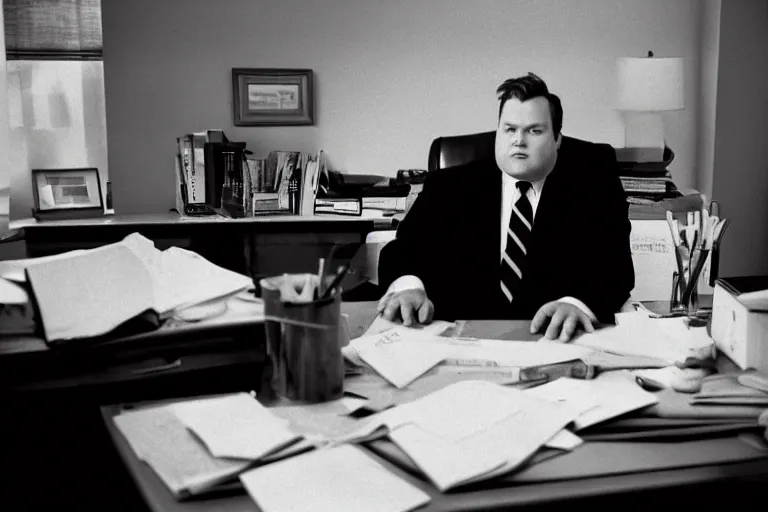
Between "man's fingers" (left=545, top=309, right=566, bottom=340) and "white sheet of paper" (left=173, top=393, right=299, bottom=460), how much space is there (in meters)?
0.66

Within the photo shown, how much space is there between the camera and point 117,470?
1.19 m

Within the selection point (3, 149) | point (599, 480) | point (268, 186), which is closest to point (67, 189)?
point (3, 149)

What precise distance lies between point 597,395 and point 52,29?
3155 millimetres

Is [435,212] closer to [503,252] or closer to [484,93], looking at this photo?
[503,252]

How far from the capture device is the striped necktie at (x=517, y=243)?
2.38 m

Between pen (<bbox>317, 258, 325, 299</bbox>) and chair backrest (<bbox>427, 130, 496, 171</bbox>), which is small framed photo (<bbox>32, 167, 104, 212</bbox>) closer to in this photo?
chair backrest (<bbox>427, 130, 496, 171</bbox>)

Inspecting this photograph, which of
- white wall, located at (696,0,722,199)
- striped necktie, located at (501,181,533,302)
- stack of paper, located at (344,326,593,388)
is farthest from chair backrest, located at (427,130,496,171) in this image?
white wall, located at (696,0,722,199)

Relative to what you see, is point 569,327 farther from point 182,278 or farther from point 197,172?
point 197,172

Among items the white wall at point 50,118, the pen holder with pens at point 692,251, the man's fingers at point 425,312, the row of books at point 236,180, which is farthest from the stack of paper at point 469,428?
the white wall at point 50,118

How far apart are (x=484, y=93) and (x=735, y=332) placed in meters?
3.15

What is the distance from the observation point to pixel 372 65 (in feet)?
14.0

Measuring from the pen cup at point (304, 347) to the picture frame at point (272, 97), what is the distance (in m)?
2.95

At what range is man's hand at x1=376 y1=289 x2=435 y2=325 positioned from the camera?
1.76m

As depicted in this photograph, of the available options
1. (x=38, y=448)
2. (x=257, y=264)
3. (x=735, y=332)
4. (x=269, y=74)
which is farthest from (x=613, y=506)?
(x=269, y=74)
